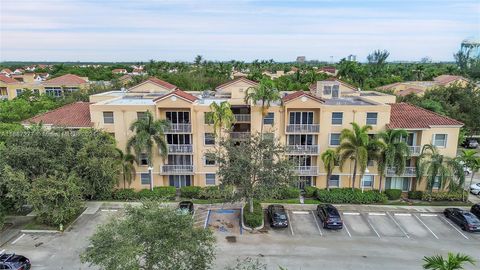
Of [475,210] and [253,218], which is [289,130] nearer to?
[253,218]

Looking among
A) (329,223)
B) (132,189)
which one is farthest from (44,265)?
(329,223)

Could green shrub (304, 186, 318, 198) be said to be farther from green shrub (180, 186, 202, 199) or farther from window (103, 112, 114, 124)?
window (103, 112, 114, 124)

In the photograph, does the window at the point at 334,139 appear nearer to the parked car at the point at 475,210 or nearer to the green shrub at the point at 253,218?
the green shrub at the point at 253,218

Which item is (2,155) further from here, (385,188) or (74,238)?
(385,188)

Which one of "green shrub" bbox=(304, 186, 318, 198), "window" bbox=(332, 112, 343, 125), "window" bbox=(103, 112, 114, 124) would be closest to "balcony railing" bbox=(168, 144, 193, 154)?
"window" bbox=(103, 112, 114, 124)

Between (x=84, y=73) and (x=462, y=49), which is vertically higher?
(x=462, y=49)

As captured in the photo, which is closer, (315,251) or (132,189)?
(315,251)

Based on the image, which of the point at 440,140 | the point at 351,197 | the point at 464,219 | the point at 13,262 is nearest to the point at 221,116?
the point at 351,197
